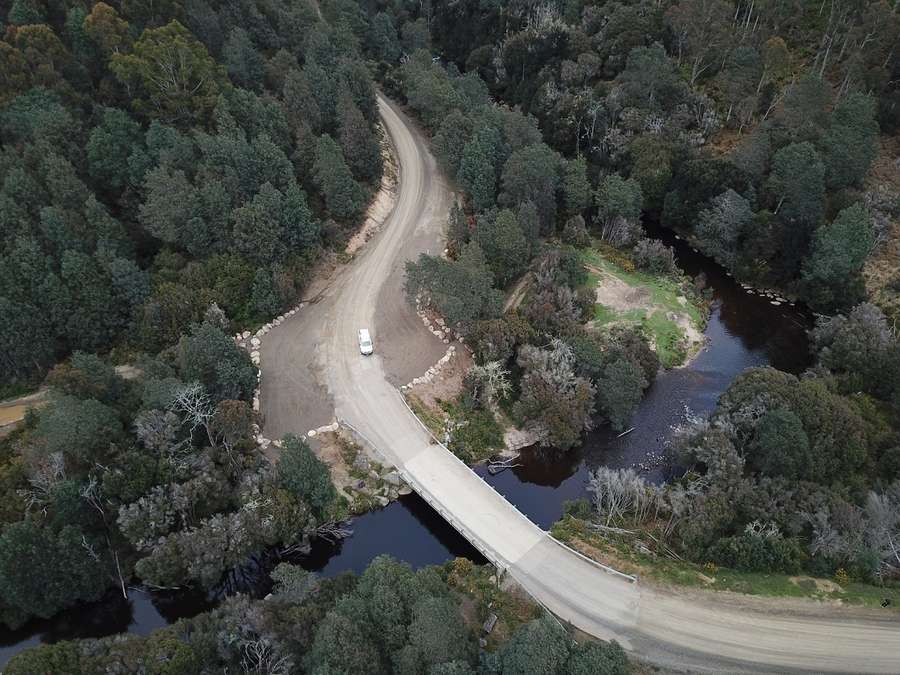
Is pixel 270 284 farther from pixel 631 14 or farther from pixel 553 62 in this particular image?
Result: pixel 631 14

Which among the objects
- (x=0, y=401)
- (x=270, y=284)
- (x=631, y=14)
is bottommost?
(x=0, y=401)

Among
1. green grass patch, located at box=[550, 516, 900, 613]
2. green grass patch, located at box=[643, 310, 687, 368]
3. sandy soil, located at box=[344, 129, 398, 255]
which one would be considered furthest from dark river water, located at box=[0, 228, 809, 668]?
sandy soil, located at box=[344, 129, 398, 255]

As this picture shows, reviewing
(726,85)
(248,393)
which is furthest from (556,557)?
(726,85)

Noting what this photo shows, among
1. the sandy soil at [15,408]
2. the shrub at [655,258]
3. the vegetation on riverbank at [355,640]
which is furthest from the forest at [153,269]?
the shrub at [655,258]

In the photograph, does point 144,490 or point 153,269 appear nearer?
point 144,490

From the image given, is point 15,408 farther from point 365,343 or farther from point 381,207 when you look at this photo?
point 381,207

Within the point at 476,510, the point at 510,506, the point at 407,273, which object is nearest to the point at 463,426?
the point at 476,510

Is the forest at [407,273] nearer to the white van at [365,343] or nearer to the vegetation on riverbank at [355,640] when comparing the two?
the vegetation on riverbank at [355,640]
